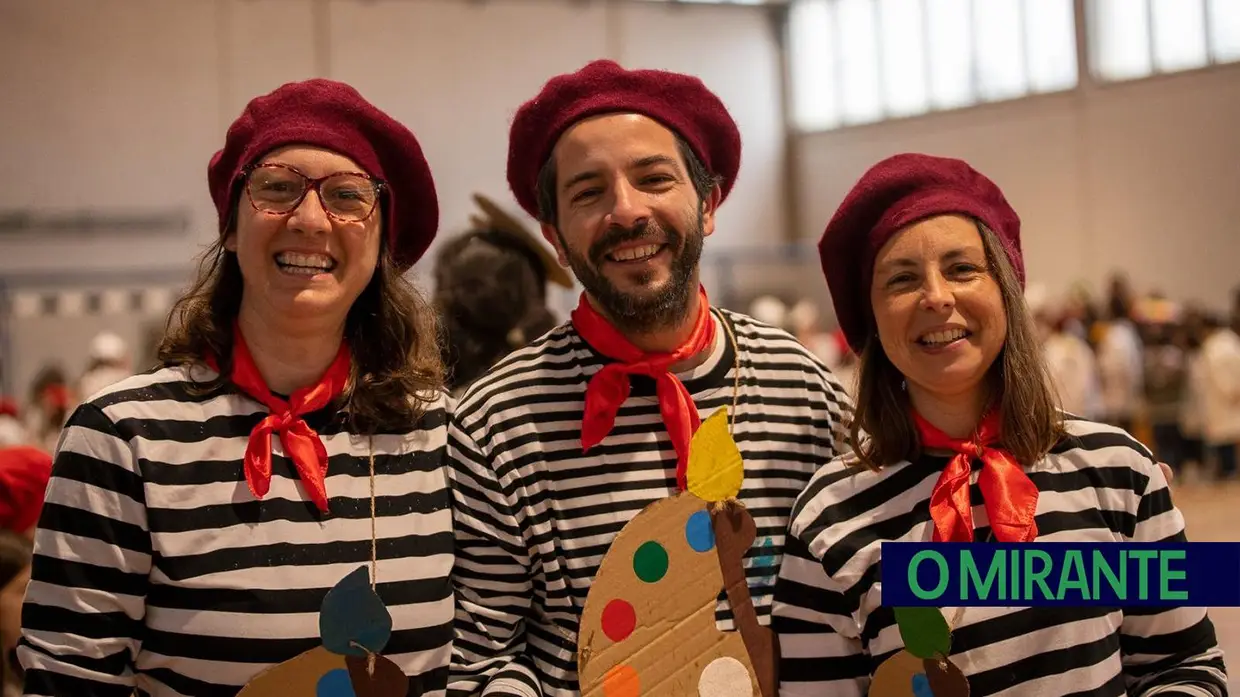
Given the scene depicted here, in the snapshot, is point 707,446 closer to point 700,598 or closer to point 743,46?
point 700,598

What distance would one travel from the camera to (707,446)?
2.06 meters

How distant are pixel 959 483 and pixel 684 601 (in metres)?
0.50

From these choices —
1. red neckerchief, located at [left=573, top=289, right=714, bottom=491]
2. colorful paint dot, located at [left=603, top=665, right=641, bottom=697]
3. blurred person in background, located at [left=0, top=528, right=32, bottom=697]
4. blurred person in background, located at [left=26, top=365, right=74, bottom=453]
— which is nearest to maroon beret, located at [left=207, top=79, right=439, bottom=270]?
red neckerchief, located at [left=573, top=289, right=714, bottom=491]

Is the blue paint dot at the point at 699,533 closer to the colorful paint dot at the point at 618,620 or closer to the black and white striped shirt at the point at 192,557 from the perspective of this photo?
the colorful paint dot at the point at 618,620

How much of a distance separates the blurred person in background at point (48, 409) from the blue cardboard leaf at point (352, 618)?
667 centimetres

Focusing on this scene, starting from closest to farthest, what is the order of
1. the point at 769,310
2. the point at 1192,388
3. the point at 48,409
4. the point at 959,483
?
the point at 959,483
the point at 48,409
the point at 1192,388
the point at 769,310

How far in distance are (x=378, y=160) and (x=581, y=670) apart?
0.94 meters

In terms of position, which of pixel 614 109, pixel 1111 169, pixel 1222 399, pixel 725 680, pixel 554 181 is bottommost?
pixel 1222 399

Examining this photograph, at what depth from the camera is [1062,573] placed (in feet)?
4.68

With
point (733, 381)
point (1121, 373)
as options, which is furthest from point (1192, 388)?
point (733, 381)

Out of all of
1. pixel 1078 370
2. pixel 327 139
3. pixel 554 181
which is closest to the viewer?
pixel 327 139

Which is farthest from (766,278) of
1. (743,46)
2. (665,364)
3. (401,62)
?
(665,364)

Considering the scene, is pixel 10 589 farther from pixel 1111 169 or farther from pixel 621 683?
pixel 1111 169

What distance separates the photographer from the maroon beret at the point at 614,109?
2.11 meters
